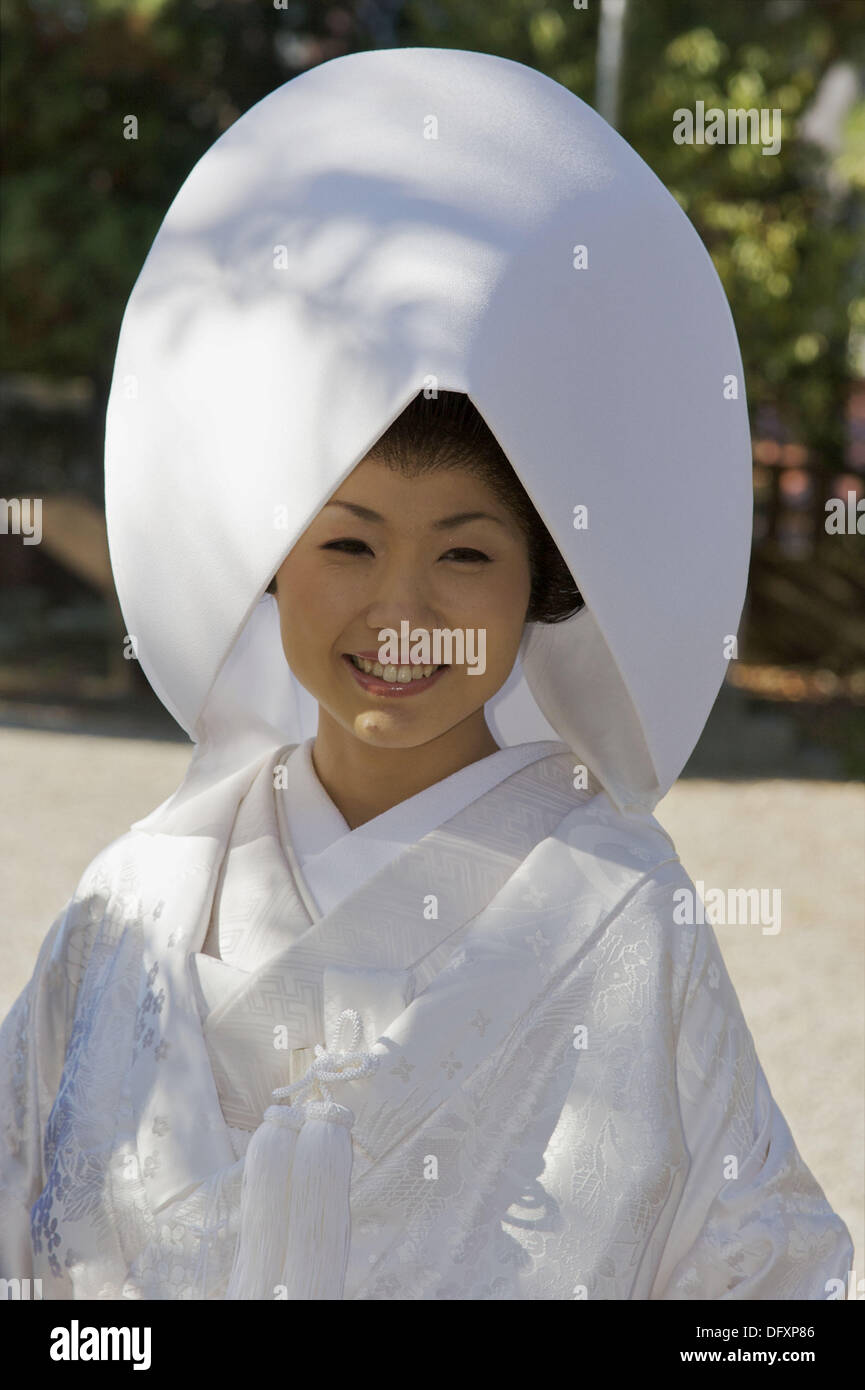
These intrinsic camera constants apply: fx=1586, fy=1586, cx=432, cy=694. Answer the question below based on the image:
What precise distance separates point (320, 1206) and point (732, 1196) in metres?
0.42

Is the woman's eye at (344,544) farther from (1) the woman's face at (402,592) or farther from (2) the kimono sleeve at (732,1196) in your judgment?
(2) the kimono sleeve at (732,1196)

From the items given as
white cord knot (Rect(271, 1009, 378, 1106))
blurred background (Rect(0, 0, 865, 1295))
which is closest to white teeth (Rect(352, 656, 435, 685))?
white cord knot (Rect(271, 1009, 378, 1106))

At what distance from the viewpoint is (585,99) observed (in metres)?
9.80

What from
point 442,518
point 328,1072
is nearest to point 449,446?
point 442,518

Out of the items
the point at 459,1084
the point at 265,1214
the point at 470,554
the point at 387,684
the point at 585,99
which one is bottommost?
the point at 265,1214

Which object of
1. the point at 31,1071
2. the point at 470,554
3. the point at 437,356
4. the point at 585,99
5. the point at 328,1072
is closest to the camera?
the point at 437,356

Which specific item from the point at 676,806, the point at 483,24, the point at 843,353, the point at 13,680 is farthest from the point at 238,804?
the point at 843,353

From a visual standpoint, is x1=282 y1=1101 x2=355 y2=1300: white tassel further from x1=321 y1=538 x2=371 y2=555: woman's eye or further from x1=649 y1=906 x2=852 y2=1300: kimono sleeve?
x1=321 y1=538 x2=371 y2=555: woman's eye

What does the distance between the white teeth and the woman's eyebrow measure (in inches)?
6.3

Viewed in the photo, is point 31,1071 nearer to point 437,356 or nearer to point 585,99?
point 437,356

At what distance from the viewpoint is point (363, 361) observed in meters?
1.51

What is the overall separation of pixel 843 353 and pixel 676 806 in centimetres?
476

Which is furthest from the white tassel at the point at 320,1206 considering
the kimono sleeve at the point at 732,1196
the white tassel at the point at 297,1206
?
the kimono sleeve at the point at 732,1196

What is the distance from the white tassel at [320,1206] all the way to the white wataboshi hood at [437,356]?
0.48 m
